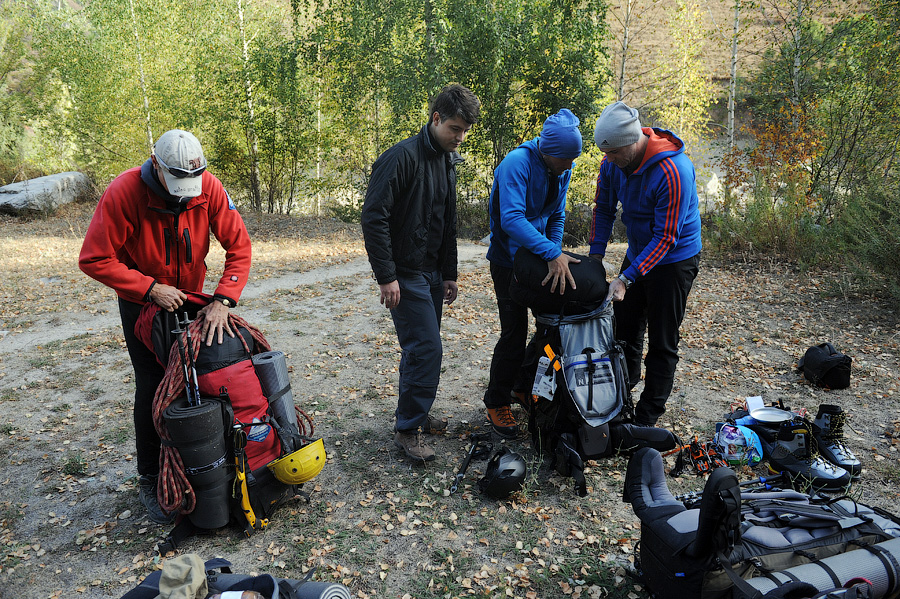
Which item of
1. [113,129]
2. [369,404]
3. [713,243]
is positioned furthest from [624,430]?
[113,129]

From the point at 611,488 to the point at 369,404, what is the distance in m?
1.99

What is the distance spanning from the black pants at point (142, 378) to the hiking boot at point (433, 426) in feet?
5.50

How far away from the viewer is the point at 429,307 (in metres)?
3.45

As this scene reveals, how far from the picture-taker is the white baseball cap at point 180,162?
270 centimetres

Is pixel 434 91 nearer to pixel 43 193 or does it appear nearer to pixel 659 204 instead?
pixel 659 204

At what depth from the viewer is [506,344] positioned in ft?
12.4

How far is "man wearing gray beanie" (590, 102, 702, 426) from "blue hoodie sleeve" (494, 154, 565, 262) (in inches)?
16.7

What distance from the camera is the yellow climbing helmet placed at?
2.90 metres

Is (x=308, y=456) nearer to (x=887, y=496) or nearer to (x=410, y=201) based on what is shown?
(x=410, y=201)

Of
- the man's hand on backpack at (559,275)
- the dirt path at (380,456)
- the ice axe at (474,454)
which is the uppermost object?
the man's hand on backpack at (559,275)

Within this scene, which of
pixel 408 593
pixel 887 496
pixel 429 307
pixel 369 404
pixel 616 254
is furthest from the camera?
pixel 616 254

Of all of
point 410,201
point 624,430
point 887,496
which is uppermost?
point 410,201

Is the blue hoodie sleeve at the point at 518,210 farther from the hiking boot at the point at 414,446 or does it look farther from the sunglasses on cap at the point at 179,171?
the sunglasses on cap at the point at 179,171

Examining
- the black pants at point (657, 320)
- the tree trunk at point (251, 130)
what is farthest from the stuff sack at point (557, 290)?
the tree trunk at point (251, 130)
